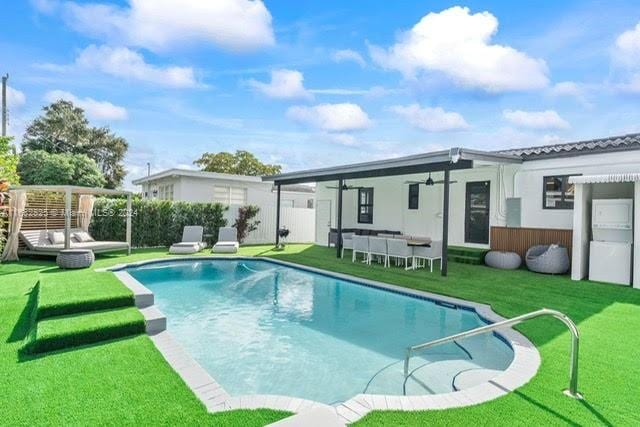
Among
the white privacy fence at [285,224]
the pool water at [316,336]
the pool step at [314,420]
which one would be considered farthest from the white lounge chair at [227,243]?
the pool step at [314,420]

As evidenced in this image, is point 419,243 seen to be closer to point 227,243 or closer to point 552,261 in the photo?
point 552,261

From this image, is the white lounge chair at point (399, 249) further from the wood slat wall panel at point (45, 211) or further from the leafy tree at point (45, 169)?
the leafy tree at point (45, 169)

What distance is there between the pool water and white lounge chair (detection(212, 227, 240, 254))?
3.74 m

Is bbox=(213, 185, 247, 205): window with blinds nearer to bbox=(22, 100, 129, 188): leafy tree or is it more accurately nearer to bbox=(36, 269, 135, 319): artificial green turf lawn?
bbox=(36, 269, 135, 319): artificial green turf lawn

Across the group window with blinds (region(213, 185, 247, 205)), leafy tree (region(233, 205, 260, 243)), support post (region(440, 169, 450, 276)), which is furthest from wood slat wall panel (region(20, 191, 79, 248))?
support post (region(440, 169, 450, 276))

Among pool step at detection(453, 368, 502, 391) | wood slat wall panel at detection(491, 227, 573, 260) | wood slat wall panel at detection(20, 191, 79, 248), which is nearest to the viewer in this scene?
pool step at detection(453, 368, 502, 391)

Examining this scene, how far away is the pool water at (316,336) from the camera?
4.56 meters

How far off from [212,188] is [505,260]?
13.8m

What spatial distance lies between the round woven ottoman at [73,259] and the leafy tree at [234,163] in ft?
89.8

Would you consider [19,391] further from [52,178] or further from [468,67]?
[52,178]

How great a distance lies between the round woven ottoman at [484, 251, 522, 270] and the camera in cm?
1134

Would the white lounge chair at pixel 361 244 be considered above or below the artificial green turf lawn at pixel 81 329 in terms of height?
above

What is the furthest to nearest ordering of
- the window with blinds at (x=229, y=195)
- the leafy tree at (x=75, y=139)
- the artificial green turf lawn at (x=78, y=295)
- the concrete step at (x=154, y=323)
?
the leafy tree at (x=75, y=139) → the window with blinds at (x=229, y=195) → the artificial green turf lawn at (x=78, y=295) → the concrete step at (x=154, y=323)

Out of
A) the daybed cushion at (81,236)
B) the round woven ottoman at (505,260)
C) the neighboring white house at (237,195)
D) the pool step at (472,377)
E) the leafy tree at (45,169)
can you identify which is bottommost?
the pool step at (472,377)
